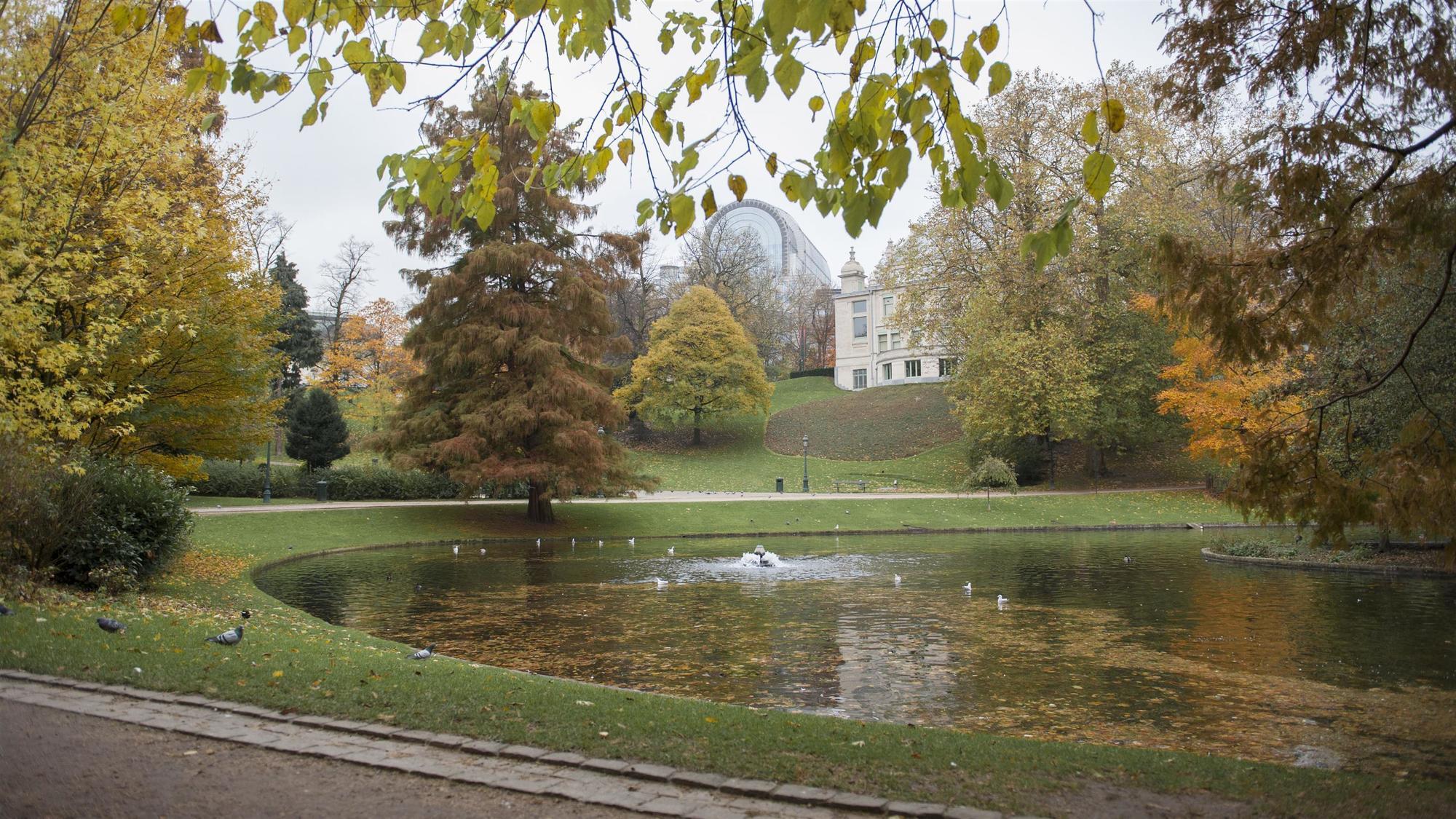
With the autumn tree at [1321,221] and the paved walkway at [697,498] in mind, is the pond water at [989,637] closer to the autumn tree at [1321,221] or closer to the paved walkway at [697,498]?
the autumn tree at [1321,221]

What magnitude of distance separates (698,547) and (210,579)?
12766 millimetres

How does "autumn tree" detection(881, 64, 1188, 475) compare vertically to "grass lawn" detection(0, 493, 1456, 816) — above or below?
above

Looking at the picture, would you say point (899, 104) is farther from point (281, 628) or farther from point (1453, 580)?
point (1453, 580)

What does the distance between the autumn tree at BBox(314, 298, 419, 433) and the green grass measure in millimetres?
20891

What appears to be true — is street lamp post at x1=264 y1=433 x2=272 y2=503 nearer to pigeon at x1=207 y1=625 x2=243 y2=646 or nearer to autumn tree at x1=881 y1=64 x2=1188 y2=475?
pigeon at x1=207 y1=625 x2=243 y2=646

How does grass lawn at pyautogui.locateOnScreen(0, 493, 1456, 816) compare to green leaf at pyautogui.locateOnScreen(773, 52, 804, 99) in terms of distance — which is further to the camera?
grass lawn at pyautogui.locateOnScreen(0, 493, 1456, 816)

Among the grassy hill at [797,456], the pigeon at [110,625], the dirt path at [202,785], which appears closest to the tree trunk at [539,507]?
the grassy hill at [797,456]

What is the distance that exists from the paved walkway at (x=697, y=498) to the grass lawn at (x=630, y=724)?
688 inches

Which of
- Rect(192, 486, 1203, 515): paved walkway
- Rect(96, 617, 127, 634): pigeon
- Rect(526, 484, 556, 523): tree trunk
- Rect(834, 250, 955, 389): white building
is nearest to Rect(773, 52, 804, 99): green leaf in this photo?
Rect(96, 617, 127, 634): pigeon

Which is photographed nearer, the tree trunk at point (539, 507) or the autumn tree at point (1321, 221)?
the autumn tree at point (1321, 221)

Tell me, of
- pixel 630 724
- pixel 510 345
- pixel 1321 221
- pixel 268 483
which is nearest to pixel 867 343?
pixel 510 345

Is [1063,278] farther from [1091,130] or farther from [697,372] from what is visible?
[1091,130]

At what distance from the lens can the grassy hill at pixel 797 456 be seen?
4391 centimetres

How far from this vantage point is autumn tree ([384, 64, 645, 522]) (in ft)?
91.6
